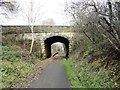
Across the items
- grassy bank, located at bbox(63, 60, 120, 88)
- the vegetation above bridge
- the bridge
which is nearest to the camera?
grassy bank, located at bbox(63, 60, 120, 88)

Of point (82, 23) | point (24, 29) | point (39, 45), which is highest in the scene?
point (82, 23)

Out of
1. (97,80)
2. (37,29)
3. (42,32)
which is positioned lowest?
(42,32)

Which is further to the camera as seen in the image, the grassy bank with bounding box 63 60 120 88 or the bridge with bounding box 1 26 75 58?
the bridge with bounding box 1 26 75 58

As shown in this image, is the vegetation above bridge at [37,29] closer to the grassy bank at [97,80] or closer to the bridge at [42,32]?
the bridge at [42,32]

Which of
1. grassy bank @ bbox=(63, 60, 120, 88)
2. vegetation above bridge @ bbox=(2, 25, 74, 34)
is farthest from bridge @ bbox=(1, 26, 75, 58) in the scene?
grassy bank @ bbox=(63, 60, 120, 88)

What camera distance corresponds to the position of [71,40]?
116 feet

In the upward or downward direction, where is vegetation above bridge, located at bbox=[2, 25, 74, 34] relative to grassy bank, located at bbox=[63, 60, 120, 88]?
downward

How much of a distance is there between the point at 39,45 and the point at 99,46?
15.5 meters

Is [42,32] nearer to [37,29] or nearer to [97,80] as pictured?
[37,29]

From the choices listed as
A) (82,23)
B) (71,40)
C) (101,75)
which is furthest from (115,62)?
(71,40)

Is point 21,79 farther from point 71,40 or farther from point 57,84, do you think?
point 71,40

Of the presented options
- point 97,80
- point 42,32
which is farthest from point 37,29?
point 97,80

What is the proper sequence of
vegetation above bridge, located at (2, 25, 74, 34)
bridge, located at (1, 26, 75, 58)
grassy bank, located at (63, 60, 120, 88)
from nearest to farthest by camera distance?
1. grassy bank, located at (63, 60, 120, 88)
2. vegetation above bridge, located at (2, 25, 74, 34)
3. bridge, located at (1, 26, 75, 58)

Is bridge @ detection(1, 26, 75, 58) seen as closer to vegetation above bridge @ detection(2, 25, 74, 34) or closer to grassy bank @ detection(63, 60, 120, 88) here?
vegetation above bridge @ detection(2, 25, 74, 34)
